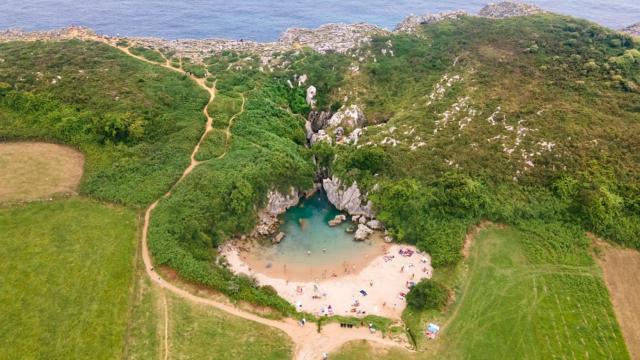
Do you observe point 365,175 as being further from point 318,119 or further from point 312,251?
point 318,119

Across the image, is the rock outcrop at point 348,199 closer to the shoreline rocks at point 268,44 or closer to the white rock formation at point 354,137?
the white rock formation at point 354,137

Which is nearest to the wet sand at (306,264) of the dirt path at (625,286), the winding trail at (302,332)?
the winding trail at (302,332)

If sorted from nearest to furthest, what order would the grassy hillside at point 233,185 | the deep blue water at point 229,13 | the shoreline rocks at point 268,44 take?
the grassy hillside at point 233,185, the shoreline rocks at point 268,44, the deep blue water at point 229,13

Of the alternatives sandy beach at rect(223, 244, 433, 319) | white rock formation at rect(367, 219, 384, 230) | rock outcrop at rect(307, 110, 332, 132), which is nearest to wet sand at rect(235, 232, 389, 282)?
sandy beach at rect(223, 244, 433, 319)

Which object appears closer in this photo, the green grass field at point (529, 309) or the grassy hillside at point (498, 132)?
the green grass field at point (529, 309)

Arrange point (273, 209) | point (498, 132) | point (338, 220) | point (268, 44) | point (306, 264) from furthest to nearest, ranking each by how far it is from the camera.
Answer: point (268, 44) → point (498, 132) → point (273, 209) → point (338, 220) → point (306, 264)

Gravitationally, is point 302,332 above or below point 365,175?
below

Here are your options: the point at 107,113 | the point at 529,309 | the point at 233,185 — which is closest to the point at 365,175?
the point at 233,185
